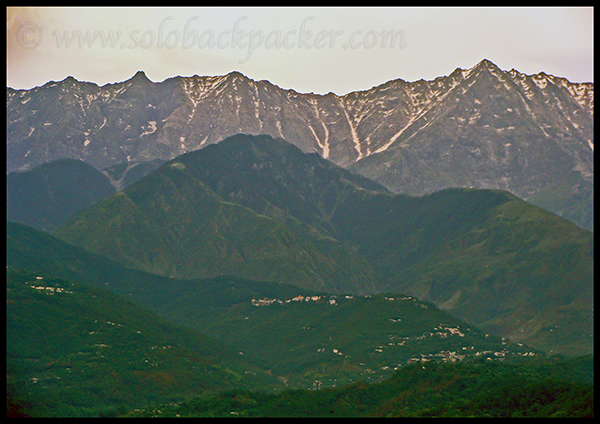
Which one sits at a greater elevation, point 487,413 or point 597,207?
point 597,207

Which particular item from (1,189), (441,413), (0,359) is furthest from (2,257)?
(441,413)

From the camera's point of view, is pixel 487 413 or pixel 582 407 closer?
pixel 582 407

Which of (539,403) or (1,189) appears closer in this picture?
(1,189)

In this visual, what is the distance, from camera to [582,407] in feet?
579

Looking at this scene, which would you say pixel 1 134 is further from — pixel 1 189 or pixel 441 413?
pixel 441 413
